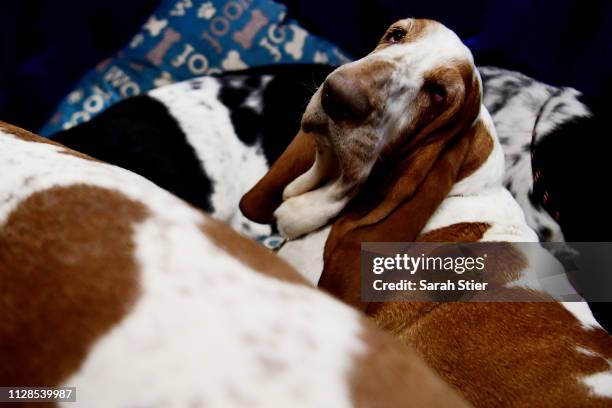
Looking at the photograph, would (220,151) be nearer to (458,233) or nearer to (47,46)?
(47,46)

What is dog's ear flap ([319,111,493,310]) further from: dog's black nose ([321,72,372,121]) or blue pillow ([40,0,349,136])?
blue pillow ([40,0,349,136])

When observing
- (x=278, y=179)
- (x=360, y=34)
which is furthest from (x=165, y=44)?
(x=278, y=179)

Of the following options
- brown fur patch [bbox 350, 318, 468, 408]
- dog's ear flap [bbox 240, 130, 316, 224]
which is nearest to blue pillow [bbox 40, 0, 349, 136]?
dog's ear flap [bbox 240, 130, 316, 224]

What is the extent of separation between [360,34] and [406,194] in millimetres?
1352

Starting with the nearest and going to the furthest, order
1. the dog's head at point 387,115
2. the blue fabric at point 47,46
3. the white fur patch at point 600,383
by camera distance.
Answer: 1. the white fur patch at point 600,383
2. the dog's head at point 387,115
3. the blue fabric at point 47,46

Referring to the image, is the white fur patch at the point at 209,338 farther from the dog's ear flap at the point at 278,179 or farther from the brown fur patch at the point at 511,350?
the dog's ear flap at the point at 278,179

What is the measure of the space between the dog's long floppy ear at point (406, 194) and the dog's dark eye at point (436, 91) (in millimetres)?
34

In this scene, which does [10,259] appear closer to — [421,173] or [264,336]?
[264,336]

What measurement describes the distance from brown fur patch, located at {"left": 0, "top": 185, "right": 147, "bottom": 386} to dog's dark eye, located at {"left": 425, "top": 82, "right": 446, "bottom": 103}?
87 centimetres

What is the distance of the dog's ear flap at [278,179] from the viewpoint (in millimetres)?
1491

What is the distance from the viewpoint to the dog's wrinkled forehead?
129 centimetres

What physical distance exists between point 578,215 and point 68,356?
158 cm

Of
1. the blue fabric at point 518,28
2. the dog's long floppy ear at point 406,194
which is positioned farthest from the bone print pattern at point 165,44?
the dog's long floppy ear at point 406,194

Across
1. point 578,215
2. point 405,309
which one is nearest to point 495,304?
point 405,309
